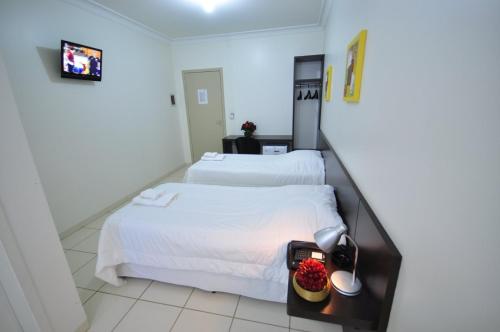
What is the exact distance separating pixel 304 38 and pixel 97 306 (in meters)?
4.54

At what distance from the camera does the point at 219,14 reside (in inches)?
121

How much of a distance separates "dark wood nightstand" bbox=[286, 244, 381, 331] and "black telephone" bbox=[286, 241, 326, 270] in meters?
0.19

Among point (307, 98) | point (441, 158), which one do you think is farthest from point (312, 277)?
point (307, 98)

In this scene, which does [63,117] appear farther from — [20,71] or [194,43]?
[194,43]

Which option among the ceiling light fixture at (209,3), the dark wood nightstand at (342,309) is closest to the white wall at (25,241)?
the dark wood nightstand at (342,309)

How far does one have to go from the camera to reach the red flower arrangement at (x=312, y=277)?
90cm

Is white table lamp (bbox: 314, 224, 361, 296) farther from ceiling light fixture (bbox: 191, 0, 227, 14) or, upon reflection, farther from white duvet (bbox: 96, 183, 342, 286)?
ceiling light fixture (bbox: 191, 0, 227, 14)

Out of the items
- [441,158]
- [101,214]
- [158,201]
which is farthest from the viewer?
[101,214]

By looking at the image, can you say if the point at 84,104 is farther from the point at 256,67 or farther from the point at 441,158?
the point at 441,158

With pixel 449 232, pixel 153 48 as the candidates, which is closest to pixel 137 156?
pixel 153 48

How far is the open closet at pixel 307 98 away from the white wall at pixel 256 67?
0.68ft

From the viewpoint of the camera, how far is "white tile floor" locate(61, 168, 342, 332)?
143 cm

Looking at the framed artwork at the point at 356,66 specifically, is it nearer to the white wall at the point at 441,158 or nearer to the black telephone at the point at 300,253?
the white wall at the point at 441,158

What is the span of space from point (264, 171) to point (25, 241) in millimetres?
2084
